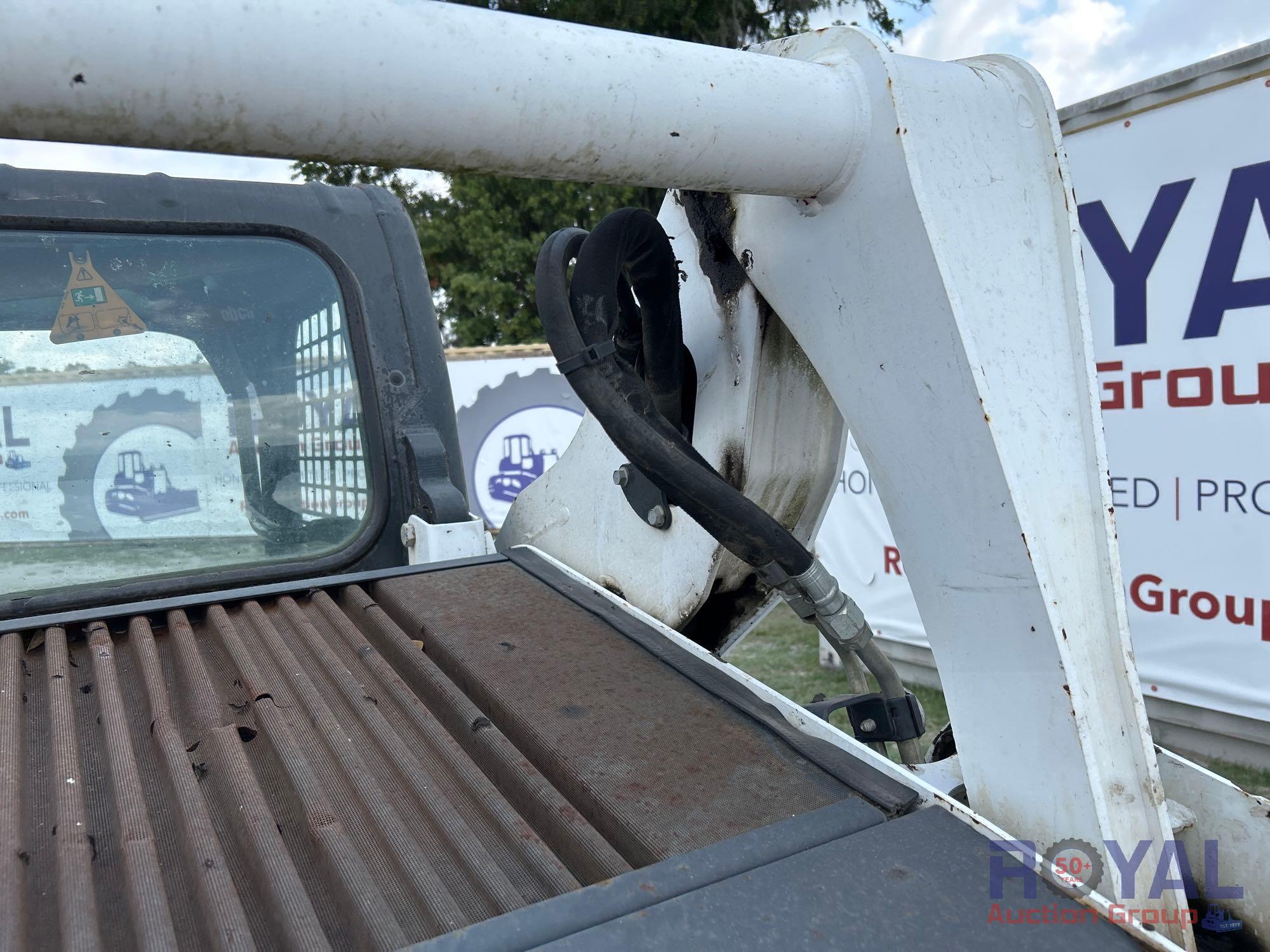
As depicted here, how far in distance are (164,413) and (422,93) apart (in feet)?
4.09

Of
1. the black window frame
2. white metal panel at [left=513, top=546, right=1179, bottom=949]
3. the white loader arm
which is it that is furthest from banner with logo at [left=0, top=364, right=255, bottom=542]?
the white loader arm

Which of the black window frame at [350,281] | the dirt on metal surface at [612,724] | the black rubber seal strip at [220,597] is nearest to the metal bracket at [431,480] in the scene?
the black window frame at [350,281]

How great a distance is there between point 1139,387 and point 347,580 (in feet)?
11.4

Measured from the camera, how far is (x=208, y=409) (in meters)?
1.88

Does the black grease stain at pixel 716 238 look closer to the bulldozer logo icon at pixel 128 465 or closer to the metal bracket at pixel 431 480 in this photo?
the metal bracket at pixel 431 480

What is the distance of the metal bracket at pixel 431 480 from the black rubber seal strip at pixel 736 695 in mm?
210

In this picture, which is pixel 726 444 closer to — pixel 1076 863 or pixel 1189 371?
pixel 1076 863

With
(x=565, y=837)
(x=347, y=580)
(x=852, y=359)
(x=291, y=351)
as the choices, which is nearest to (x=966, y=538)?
(x=852, y=359)

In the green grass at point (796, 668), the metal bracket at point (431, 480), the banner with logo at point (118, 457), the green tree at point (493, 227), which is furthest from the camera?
the green tree at point (493, 227)

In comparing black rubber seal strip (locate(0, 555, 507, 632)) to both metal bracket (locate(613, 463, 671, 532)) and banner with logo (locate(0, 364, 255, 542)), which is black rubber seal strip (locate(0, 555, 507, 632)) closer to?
banner with logo (locate(0, 364, 255, 542))

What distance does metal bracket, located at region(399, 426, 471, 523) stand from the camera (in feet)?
6.38

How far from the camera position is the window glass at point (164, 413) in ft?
5.71

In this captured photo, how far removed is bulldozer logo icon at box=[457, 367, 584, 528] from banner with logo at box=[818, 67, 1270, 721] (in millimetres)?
5559

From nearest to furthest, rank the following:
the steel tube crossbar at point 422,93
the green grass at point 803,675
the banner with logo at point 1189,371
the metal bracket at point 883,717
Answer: the steel tube crossbar at point 422,93
the metal bracket at point 883,717
the banner with logo at point 1189,371
the green grass at point 803,675
